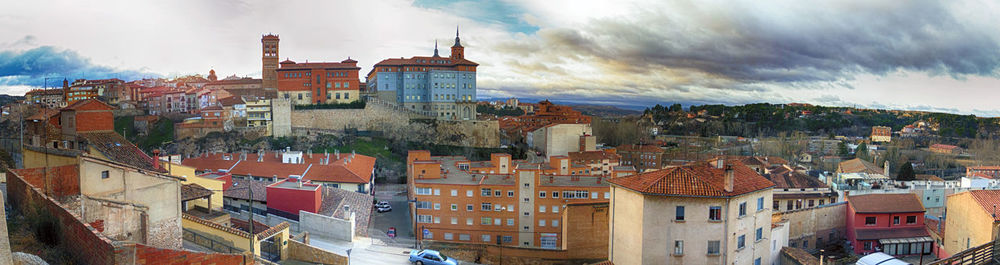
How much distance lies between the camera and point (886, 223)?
71.7 ft

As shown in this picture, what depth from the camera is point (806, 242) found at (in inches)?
861

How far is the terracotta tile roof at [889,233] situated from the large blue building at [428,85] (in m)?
32.8

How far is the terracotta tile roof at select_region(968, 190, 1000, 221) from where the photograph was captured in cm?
1567

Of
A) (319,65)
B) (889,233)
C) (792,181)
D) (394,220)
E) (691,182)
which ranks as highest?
(319,65)

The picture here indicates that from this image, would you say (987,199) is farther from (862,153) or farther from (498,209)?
(862,153)

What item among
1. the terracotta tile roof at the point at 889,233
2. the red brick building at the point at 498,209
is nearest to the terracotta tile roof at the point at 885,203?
the terracotta tile roof at the point at 889,233

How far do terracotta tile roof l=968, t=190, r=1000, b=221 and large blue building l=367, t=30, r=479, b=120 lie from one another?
3708 centimetres

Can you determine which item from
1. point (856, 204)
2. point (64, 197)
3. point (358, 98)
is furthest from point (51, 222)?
point (358, 98)

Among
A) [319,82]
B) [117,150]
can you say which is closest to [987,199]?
[117,150]

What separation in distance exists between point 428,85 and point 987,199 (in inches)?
1571

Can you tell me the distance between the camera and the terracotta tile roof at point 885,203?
21.8 meters

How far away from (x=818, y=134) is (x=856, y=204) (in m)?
44.6

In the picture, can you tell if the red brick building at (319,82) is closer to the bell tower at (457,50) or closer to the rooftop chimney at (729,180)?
the bell tower at (457,50)

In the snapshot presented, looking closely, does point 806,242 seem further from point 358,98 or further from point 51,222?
point 358,98
